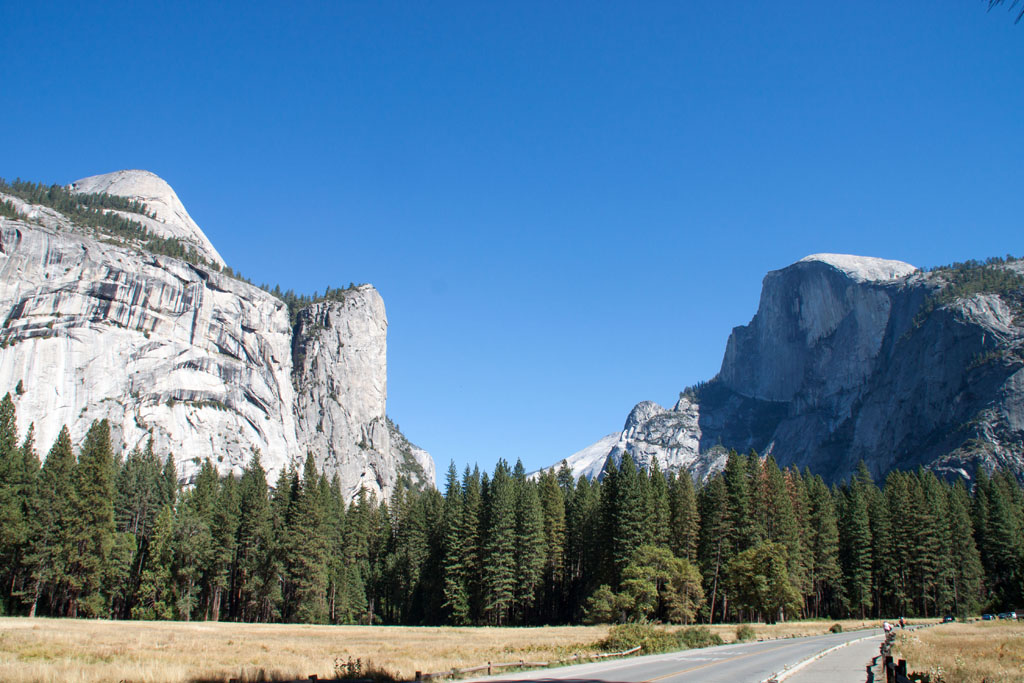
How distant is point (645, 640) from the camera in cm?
A: 3041

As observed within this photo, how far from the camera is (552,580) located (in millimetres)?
69500

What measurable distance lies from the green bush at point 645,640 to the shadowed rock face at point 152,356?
115032mm

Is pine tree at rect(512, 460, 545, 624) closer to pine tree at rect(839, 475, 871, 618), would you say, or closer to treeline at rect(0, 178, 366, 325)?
pine tree at rect(839, 475, 871, 618)

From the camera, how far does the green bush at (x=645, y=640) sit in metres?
29.8

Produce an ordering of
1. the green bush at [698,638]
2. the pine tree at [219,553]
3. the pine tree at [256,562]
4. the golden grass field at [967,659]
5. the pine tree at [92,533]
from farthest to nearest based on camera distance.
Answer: the pine tree at [256,562], the pine tree at [219,553], the pine tree at [92,533], the green bush at [698,638], the golden grass field at [967,659]

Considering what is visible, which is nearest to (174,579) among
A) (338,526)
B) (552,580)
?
Result: (338,526)

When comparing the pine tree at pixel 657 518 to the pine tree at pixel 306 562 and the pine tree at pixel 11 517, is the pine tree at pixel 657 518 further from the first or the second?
the pine tree at pixel 11 517

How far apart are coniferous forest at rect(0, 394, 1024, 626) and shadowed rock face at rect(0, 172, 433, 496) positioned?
6360cm

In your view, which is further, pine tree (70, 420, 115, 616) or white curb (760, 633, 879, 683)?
pine tree (70, 420, 115, 616)

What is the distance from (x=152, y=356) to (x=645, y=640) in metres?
139

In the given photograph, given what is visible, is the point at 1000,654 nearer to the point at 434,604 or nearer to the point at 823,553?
the point at 823,553

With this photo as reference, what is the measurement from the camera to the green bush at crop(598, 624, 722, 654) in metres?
29.8

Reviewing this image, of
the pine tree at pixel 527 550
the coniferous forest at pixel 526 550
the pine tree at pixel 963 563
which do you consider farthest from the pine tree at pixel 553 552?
the pine tree at pixel 963 563

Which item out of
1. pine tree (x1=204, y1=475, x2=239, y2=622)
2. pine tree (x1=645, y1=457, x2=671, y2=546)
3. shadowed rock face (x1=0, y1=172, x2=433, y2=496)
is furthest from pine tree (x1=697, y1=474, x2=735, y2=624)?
shadowed rock face (x1=0, y1=172, x2=433, y2=496)
